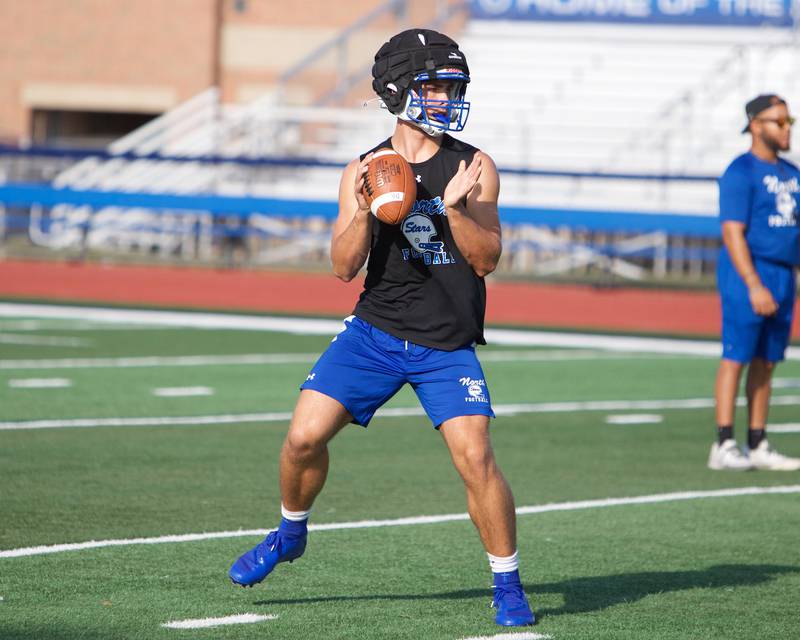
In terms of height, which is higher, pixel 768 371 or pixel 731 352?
pixel 731 352

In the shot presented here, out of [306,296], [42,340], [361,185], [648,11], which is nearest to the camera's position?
[361,185]

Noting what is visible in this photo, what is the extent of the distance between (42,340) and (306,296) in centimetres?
538

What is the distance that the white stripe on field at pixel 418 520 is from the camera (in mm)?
6375

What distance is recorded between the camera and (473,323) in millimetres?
5559

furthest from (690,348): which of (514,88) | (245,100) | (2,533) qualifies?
(245,100)

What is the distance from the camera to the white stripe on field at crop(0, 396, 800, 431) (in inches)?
391

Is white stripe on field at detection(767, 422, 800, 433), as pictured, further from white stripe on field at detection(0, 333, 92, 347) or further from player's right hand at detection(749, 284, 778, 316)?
white stripe on field at detection(0, 333, 92, 347)

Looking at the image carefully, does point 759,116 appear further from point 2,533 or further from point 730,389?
point 2,533

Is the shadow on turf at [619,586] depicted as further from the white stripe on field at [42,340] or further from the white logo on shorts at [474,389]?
the white stripe on field at [42,340]

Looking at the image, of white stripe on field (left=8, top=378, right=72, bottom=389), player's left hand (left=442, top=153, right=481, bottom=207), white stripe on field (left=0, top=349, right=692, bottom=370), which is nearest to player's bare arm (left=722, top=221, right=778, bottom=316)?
player's left hand (left=442, top=153, right=481, bottom=207)

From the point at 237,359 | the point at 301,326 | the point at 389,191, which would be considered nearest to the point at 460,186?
the point at 389,191

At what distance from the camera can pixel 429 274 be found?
18.2ft

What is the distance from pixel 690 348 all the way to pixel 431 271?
35.5 ft

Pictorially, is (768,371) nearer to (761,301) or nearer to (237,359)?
(761,301)
